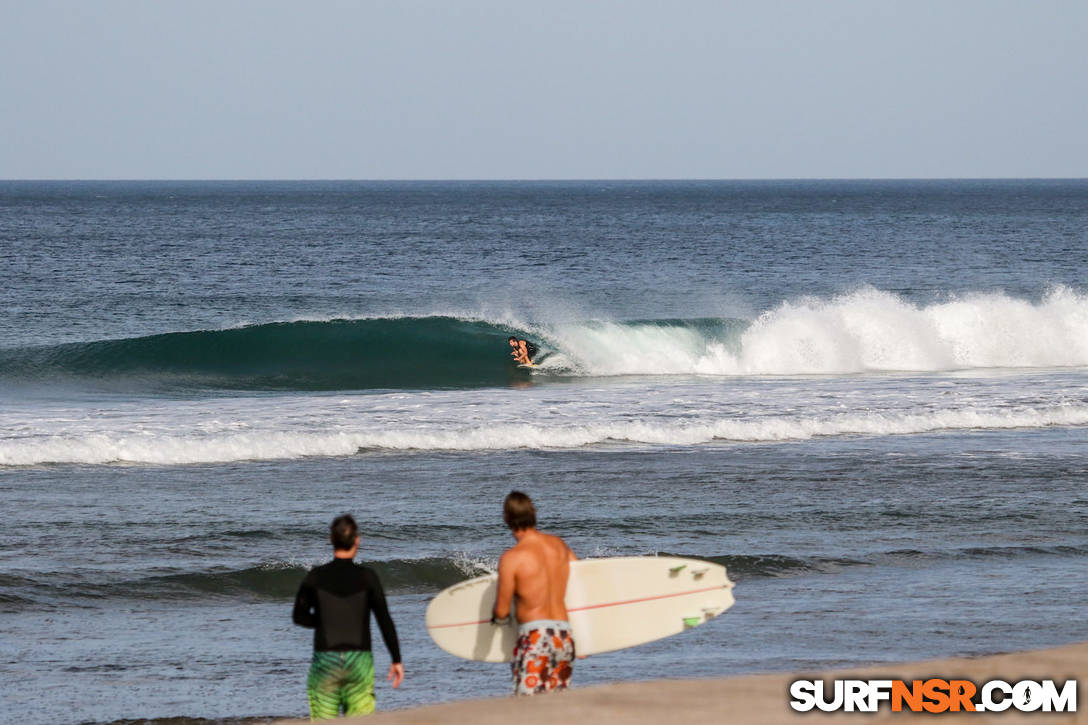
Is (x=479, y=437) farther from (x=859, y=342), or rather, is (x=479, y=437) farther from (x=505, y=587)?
(x=859, y=342)

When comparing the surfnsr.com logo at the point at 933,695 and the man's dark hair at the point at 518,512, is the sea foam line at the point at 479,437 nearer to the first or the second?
the man's dark hair at the point at 518,512

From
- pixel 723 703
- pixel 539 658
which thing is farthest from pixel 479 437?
pixel 723 703

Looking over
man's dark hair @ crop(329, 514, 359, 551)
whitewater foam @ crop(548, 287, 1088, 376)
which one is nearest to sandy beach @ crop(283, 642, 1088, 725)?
man's dark hair @ crop(329, 514, 359, 551)

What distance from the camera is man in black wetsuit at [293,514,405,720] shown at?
5.59 meters

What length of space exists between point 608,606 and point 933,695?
1.77 metres

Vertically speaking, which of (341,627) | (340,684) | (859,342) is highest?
(341,627)

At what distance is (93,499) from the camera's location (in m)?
12.8

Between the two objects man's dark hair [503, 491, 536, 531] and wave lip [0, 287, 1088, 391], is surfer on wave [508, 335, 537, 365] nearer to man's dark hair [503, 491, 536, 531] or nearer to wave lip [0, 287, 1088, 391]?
wave lip [0, 287, 1088, 391]

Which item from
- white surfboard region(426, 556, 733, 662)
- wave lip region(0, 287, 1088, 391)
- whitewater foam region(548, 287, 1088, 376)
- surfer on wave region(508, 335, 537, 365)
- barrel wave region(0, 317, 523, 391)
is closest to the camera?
white surfboard region(426, 556, 733, 662)

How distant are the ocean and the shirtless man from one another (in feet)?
5.84

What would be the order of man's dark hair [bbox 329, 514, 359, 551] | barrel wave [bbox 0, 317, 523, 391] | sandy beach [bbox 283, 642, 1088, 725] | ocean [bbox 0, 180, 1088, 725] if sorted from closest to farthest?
sandy beach [bbox 283, 642, 1088, 725]
man's dark hair [bbox 329, 514, 359, 551]
ocean [bbox 0, 180, 1088, 725]
barrel wave [bbox 0, 317, 523, 391]

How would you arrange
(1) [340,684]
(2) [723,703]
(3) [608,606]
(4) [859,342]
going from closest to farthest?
1. (2) [723,703]
2. (1) [340,684]
3. (3) [608,606]
4. (4) [859,342]

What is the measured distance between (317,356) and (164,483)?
1315 centimetres

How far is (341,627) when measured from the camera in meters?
5.58
